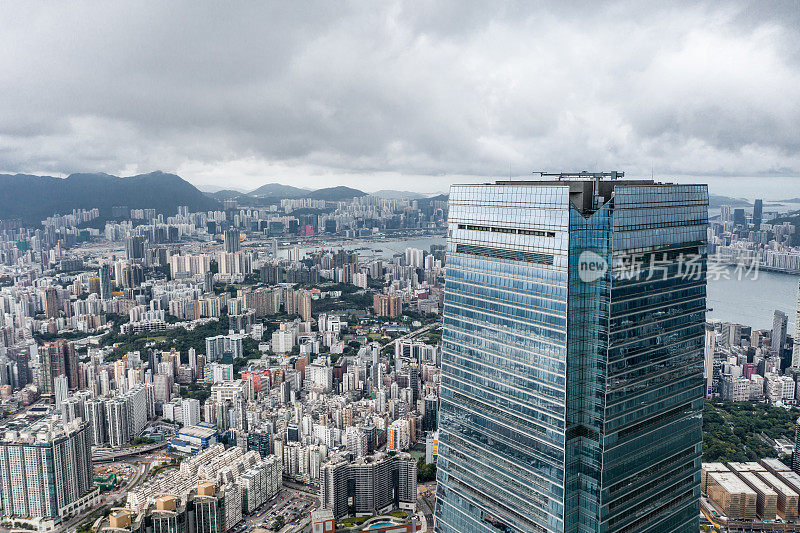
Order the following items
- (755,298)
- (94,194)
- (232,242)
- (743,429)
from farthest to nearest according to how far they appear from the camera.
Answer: (94,194), (232,242), (755,298), (743,429)

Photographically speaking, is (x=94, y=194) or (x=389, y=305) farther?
(x=94, y=194)

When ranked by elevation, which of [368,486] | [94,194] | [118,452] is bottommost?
[118,452]

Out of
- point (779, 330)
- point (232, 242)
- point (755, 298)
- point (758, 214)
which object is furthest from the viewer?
point (232, 242)

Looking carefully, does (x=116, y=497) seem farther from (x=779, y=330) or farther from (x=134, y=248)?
(x=134, y=248)

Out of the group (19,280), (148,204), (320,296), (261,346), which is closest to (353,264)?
(320,296)

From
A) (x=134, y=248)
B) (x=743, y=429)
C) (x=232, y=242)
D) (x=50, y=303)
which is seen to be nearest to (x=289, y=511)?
(x=743, y=429)

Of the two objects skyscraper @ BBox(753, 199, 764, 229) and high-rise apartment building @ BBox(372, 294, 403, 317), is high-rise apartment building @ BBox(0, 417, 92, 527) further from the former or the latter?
skyscraper @ BBox(753, 199, 764, 229)

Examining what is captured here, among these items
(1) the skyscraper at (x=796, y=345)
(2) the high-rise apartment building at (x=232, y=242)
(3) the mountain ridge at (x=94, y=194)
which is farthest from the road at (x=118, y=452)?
(3) the mountain ridge at (x=94, y=194)
